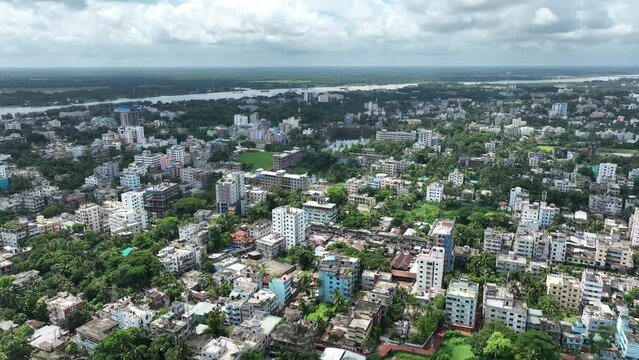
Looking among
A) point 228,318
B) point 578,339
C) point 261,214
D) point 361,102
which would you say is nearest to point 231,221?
point 261,214

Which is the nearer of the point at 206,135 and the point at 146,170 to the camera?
the point at 146,170

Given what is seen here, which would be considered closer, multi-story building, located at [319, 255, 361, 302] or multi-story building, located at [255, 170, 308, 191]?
multi-story building, located at [319, 255, 361, 302]

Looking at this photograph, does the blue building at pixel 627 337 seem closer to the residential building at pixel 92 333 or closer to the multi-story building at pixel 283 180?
the residential building at pixel 92 333

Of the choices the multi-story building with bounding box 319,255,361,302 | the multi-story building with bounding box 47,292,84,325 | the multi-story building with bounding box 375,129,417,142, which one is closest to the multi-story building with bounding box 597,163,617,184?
the multi-story building with bounding box 375,129,417,142

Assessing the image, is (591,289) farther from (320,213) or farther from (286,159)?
(286,159)

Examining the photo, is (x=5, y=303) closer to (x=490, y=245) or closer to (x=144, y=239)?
(x=144, y=239)

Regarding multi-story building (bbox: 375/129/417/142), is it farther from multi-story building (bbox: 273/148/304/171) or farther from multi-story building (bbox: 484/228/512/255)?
multi-story building (bbox: 484/228/512/255)

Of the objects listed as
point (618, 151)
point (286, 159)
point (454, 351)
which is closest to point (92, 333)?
point (454, 351)
